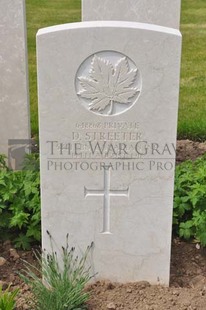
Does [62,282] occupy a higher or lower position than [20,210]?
lower

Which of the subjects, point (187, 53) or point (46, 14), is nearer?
point (187, 53)

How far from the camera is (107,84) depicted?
320 cm

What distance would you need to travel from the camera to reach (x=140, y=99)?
10.5ft

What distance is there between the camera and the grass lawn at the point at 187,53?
6.31 meters

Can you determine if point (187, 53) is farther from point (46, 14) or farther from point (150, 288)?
point (150, 288)

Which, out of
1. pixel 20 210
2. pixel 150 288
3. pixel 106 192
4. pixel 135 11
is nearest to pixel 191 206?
pixel 150 288

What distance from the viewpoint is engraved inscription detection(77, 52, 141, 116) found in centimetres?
315

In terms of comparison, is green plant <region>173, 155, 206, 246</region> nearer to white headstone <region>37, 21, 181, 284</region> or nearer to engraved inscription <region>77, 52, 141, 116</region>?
white headstone <region>37, 21, 181, 284</region>

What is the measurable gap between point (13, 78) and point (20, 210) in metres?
1.56

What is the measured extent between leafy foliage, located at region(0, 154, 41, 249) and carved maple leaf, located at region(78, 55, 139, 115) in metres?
0.95

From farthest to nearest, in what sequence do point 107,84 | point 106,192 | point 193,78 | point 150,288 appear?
point 193,78, point 150,288, point 106,192, point 107,84

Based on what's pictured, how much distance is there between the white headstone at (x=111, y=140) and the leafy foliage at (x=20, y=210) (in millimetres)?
358

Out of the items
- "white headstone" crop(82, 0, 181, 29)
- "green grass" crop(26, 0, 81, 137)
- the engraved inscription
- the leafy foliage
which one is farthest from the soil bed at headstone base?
"green grass" crop(26, 0, 81, 137)

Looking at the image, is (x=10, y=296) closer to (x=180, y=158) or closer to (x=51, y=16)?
(x=180, y=158)
